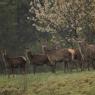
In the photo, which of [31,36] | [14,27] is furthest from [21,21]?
[14,27]

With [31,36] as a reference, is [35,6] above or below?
above

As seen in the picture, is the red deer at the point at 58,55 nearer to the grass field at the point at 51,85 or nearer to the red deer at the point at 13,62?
the red deer at the point at 13,62

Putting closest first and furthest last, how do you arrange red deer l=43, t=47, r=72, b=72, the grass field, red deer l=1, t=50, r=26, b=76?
the grass field, red deer l=1, t=50, r=26, b=76, red deer l=43, t=47, r=72, b=72

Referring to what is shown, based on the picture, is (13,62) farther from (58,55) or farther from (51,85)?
(51,85)

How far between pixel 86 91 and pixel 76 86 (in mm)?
1155

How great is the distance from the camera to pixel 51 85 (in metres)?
24.2

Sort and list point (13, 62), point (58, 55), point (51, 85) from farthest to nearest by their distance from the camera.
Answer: point (58, 55) < point (13, 62) < point (51, 85)

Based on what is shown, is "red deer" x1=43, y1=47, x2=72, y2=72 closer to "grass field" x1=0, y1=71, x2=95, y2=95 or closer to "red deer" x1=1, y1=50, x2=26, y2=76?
"red deer" x1=1, y1=50, x2=26, y2=76

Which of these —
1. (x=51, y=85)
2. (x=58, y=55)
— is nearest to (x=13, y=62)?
(x=58, y=55)

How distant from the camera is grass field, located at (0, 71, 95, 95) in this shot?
2309 cm

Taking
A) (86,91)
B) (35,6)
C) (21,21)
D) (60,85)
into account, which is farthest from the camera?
(21,21)

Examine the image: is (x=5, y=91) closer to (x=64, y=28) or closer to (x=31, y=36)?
(x=64, y=28)

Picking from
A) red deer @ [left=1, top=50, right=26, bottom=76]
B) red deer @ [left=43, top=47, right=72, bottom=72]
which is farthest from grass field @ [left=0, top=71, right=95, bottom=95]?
red deer @ [left=43, top=47, right=72, bottom=72]

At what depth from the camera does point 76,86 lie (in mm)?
23578
